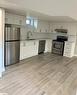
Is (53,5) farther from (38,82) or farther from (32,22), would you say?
(32,22)

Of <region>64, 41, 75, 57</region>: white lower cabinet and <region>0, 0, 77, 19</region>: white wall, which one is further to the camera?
<region>64, 41, 75, 57</region>: white lower cabinet

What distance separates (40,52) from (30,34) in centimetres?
131

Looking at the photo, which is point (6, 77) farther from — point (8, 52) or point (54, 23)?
point (54, 23)

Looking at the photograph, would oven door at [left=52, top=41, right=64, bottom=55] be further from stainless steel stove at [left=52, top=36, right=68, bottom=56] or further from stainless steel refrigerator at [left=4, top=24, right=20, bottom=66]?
stainless steel refrigerator at [left=4, top=24, right=20, bottom=66]

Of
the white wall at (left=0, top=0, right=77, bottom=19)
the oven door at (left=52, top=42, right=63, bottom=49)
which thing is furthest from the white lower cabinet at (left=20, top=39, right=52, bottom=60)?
the white wall at (left=0, top=0, right=77, bottom=19)

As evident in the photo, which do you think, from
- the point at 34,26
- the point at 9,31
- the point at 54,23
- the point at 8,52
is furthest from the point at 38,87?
the point at 54,23

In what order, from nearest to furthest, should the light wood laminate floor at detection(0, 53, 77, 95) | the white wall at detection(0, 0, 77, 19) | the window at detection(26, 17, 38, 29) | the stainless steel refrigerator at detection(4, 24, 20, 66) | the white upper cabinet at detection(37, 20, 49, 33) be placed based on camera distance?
the white wall at detection(0, 0, 77, 19) < the light wood laminate floor at detection(0, 53, 77, 95) < the stainless steel refrigerator at detection(4, 24, 20, 66) < the window at detection(26, 17, 38, 29) < the white upper cabinet at detection(37, 20, 49, 33)

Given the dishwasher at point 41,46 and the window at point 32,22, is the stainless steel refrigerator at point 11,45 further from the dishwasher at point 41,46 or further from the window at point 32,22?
the dishwasher at point 41,46

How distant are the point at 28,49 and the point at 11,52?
137cm

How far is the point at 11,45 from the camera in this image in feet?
14.3

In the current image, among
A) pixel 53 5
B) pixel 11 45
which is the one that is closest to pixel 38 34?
pixel 11 45

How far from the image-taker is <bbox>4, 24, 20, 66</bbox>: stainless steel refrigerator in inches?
163

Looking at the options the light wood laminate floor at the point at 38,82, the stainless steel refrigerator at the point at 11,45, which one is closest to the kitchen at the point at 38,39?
the stainless steel refrigerator at the point at 11,45

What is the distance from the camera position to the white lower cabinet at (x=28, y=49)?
525cm
